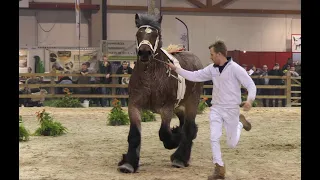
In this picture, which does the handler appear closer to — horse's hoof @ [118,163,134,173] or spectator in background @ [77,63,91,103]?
horse's hoof @ [118,163,134,173]

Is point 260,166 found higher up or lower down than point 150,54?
lower down

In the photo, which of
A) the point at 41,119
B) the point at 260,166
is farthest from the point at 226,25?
the point at 260,166

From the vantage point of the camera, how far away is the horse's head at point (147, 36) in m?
5.95

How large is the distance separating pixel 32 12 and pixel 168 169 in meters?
21.0

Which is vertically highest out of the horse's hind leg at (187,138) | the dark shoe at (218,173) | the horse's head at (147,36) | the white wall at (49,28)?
the white wall at (49,28)

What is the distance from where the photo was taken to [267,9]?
28.1 m

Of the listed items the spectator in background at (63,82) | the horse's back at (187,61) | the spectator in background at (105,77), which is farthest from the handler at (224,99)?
the spectator in background at (63,82)

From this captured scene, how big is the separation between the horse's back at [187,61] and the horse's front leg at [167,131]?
1.01m

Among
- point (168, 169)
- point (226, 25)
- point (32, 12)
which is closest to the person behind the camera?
point (168, 169)

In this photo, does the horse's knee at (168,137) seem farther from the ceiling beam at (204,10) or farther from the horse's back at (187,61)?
the ceiling beam at (204,10)

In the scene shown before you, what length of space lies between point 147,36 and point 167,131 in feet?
4.30

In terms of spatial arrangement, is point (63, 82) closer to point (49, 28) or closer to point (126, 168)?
point (49, 28)

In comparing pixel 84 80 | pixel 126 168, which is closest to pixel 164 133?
pixel 126 168

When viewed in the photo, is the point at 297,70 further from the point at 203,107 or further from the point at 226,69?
the point at 226,69
